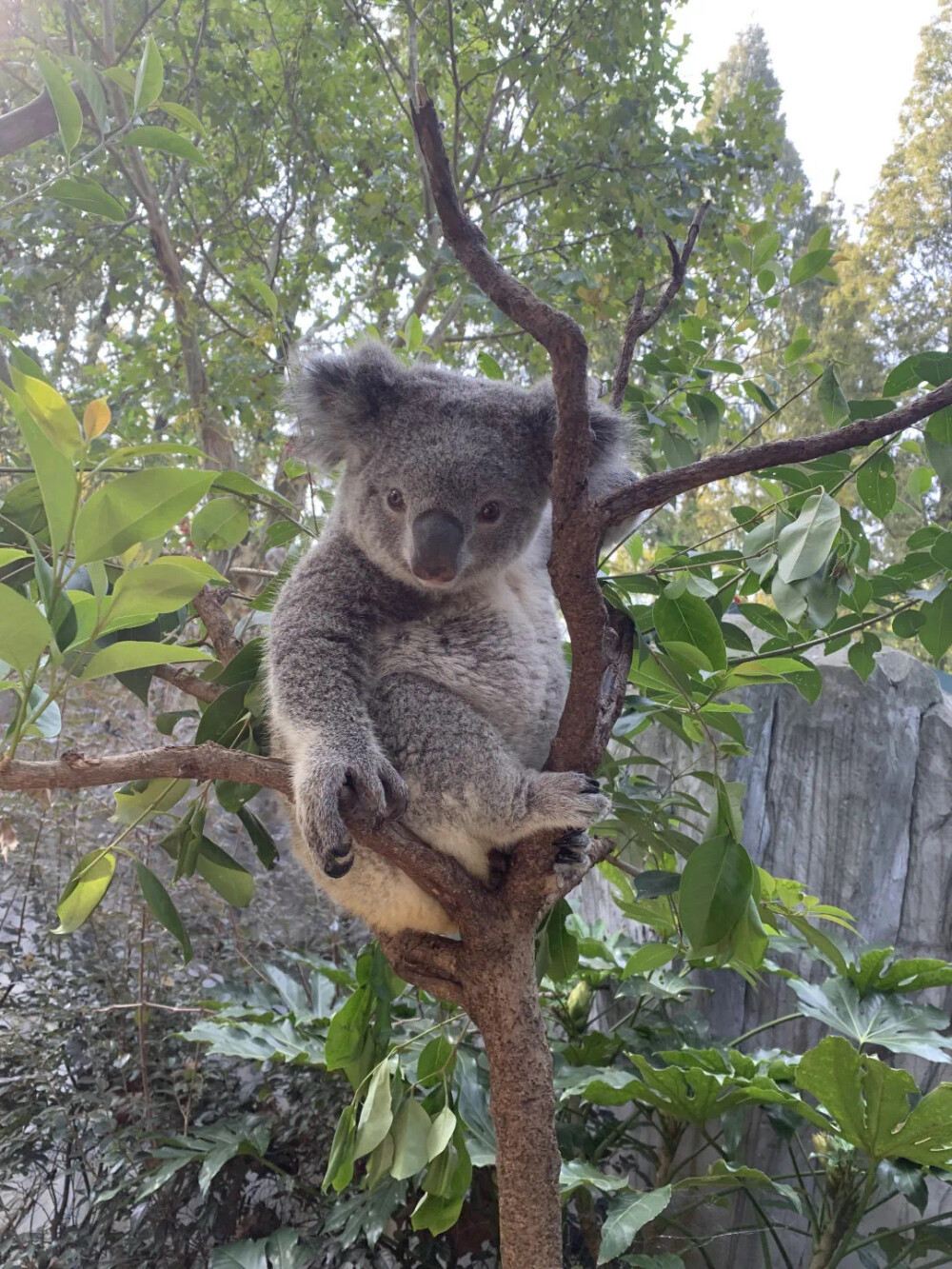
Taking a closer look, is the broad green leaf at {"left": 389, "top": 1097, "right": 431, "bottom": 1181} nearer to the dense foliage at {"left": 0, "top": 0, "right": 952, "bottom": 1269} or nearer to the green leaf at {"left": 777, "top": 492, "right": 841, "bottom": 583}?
the dense foliage at {"left": 0, "top": 0, "right": 952, "bottom": 1269}

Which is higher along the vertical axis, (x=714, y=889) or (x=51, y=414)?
(x=51, y=414)

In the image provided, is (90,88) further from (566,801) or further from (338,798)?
(566,801)

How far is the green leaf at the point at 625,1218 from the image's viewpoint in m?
1.74

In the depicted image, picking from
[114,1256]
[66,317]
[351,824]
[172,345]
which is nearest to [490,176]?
[172,345]

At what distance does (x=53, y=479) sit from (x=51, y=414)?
0.37 feet

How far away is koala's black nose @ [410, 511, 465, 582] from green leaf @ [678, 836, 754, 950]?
1.98ft

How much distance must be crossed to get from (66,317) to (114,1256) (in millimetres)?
5294

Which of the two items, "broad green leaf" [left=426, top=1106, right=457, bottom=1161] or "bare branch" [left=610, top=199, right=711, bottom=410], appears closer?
"bare branch" [left=610, top=199, right=711, bottom=410]

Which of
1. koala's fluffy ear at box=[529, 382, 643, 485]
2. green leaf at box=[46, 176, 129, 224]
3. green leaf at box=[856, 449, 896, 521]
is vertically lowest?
green leaf at box=[856, 449, 896, 521]

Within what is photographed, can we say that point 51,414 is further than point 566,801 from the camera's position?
No

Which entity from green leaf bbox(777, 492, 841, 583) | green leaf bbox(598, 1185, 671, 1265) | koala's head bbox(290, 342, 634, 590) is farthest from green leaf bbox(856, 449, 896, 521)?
green leaf bbox(598, 1185, 671, 1265)

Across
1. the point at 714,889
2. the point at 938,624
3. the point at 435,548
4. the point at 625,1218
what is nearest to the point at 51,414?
the point at 435,548

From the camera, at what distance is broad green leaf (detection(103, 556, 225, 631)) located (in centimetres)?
91

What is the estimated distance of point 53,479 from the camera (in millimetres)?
828
